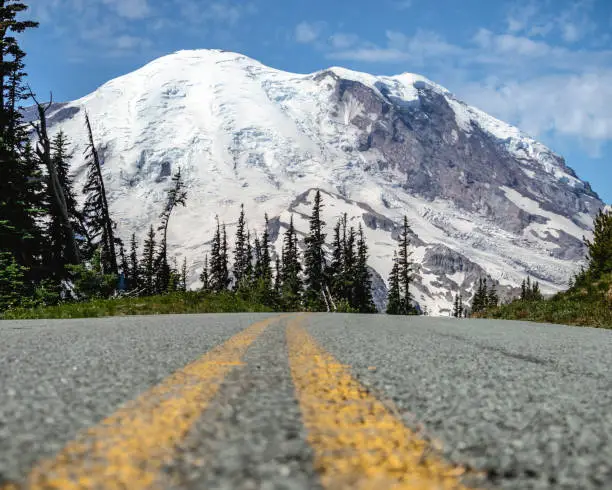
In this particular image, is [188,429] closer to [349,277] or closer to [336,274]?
[349,277]

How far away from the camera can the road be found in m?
1.26

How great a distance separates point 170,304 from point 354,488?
730 inches

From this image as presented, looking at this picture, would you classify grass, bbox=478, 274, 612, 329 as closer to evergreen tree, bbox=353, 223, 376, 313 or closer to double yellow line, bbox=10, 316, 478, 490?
double yellow line, bbox=10, 316, 478, 490

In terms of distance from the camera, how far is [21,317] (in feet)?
41.8

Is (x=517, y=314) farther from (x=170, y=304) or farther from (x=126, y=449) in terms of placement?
(x=126, y=449)

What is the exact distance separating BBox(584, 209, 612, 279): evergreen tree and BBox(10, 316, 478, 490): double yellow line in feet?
66.9

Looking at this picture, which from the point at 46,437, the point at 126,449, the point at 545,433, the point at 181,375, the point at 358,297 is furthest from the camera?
the point at 358,297

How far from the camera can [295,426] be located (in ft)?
5.61

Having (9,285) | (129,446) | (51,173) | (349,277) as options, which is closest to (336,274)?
(349,277)

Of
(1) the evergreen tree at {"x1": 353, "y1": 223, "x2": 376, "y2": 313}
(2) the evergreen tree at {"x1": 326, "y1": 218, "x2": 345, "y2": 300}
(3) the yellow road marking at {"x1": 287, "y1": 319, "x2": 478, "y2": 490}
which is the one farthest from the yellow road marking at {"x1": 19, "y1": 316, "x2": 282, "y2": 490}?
(1) the evergreen tree at {"x1": 353, "y1": 223, "x2": 376, "y2": 313}

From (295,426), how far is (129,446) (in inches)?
21.8

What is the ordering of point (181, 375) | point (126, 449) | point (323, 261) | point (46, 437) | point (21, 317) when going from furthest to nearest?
point (323, 261), point (21, 317), point (181, 375), point (46, 437), point (126, 449)

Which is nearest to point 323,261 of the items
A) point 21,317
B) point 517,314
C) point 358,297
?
point 358,297

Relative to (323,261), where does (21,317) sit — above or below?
below
